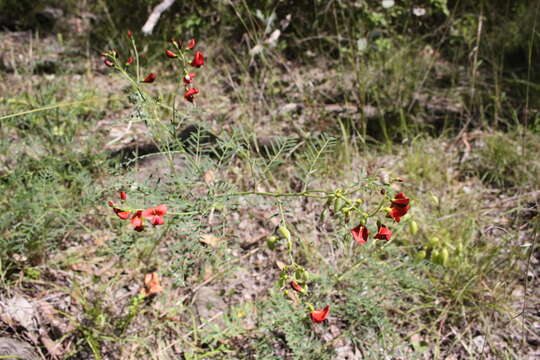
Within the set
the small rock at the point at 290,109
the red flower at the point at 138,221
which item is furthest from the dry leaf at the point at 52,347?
the small rock at the point at 290,109

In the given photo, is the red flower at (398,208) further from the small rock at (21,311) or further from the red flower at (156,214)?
the small rock at (21,311)

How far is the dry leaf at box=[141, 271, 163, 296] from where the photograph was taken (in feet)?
6.55

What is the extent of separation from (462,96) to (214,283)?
2.10m

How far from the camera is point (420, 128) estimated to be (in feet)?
9.30

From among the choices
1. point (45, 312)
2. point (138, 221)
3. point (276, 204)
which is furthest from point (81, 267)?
point (276, 204)

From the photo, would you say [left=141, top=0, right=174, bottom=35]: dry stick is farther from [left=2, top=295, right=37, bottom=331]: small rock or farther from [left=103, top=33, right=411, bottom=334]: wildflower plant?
[left=2, top=295, right=37, bottom=331]: small rock

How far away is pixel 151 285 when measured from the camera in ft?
6.62

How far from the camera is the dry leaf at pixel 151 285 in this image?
2.00 meters

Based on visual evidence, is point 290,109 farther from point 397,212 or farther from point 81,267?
point 397,212

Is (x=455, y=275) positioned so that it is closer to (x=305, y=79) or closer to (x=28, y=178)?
(x=305, y=79)

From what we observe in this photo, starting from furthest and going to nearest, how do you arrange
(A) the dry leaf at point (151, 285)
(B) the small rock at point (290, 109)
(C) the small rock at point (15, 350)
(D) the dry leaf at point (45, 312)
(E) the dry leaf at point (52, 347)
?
(B) the small rock at point (290, 109) < (A) the dry leaf at point (151, 285) < (D) the dry leaf at point (45, 312) < (E) the dry leaf at point (52, 347) < (C) the small rock at point (15, 350)

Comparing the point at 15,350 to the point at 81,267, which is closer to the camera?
the point at 15,350

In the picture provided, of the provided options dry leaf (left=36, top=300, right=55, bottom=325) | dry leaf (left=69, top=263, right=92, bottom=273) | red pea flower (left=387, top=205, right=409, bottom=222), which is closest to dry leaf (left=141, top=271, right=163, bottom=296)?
dry leaf (left=69, top=263, right=92, bottom=273)

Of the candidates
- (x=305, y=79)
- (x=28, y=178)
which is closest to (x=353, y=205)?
(x=28, y=178)
